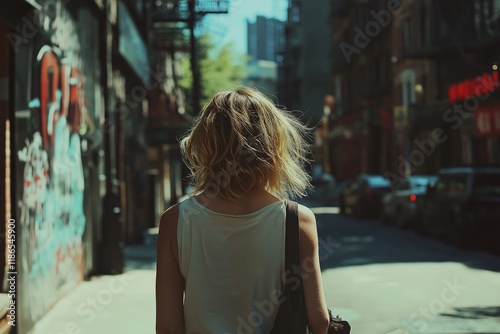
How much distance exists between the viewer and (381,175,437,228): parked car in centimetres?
2292

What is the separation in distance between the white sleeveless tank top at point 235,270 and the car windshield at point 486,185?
48.9ft

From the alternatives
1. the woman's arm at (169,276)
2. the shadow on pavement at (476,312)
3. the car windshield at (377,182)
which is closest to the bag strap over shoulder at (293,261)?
the woman's arm at (169,276)

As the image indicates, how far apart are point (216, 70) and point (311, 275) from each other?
165 feet

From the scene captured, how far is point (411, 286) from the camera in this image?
11414 mm

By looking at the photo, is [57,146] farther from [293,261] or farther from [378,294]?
[293,261]

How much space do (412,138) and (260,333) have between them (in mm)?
38699

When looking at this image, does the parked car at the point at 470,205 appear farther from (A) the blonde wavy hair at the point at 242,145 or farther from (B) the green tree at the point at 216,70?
(B) the green tree at the point at 216,70

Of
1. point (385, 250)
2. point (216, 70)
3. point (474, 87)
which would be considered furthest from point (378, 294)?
point (216, 70)

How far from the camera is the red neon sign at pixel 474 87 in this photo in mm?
28550

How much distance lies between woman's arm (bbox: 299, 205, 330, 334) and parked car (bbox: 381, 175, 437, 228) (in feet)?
65.1

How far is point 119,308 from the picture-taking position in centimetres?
981

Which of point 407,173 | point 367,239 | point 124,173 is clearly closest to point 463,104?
point 407,173

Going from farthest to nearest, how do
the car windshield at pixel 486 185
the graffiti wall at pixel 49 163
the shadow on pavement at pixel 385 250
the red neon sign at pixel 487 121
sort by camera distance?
the red neon sign at pixel 487 121, the car windshield at pixel 486 185, the shadow on pavement at pixel 385 250, the graffiti wall at pixel 49 163

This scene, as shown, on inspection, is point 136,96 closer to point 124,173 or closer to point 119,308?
point 124,173
